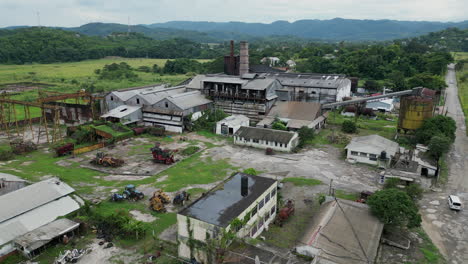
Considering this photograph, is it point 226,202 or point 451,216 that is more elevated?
point 226,202

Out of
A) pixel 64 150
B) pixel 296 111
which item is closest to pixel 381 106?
pixel 296 111

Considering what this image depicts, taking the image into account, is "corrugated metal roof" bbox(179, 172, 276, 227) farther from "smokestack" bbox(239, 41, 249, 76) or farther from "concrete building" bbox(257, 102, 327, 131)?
"smokestack" bbox(239, 41, 249, 76)

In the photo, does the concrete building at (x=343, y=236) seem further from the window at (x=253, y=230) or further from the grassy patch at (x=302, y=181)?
the grassy patch at (x=302, y=181)

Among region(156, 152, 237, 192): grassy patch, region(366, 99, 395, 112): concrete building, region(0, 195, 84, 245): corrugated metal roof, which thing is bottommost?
region(156, 152, 237, 192): grassy patch

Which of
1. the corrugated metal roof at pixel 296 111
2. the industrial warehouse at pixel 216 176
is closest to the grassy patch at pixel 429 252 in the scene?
the industrial warehouse at pixel 216 176

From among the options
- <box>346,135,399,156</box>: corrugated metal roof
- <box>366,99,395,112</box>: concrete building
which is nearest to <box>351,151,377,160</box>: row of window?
<box>346,135,399,156</box>: corrugated metal roof

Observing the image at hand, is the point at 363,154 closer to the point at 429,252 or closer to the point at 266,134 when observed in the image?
the point at 266,134

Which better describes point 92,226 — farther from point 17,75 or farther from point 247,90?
point 17,75
